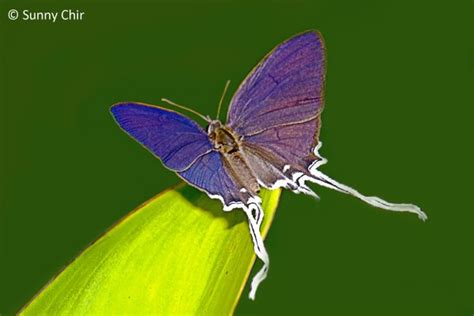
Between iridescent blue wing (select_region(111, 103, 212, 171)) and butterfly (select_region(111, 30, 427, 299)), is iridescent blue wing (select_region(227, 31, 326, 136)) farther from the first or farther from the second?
iridescent blue wing (select_region(111, 103, 212, 171))

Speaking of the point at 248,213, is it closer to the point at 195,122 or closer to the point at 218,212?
the point at 218,212

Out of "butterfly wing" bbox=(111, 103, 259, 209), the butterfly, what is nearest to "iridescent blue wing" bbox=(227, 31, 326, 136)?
the butterfly

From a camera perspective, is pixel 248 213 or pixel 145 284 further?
pixel 248 213

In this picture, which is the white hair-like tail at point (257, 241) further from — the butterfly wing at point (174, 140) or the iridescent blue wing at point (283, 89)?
the iridescent blue wing at point (283, 89)

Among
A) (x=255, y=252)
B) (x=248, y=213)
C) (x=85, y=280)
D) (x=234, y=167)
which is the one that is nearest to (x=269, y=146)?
(x=234, y=167)

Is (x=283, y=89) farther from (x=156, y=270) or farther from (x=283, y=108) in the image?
(x=156, y=270)
